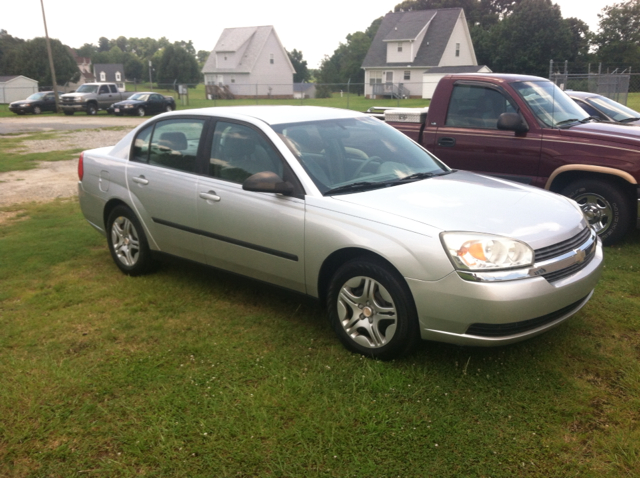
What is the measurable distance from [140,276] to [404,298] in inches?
124

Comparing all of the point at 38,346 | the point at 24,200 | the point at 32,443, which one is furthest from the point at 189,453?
the point at 24,200

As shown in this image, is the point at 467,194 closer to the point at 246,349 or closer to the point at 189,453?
the point at 246,349

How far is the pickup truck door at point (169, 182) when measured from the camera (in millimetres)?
5059

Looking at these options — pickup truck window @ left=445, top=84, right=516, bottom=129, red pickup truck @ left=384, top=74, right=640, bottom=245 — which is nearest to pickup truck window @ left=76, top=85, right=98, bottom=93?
red pickup truck @ left=384, top=74, right=640, bottom=245

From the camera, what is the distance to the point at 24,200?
997 centimetres

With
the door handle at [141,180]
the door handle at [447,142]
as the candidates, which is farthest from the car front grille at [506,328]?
the door handle at [447,142]

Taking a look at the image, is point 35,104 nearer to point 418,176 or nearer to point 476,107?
point 476,107

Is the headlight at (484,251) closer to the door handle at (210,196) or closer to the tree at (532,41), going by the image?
the door handle at (210,196)

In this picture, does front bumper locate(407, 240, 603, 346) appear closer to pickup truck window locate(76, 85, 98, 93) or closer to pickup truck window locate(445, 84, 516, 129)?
pickup truck window locate(445, 84, 516, 129)

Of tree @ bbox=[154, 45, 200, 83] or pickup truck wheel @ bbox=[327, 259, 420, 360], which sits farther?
tree @ bbox=[154, 45, 200, 83]

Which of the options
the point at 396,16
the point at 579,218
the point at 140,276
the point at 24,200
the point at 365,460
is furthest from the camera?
the point at 396,16

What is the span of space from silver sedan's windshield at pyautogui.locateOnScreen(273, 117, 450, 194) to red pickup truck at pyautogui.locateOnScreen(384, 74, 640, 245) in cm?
227

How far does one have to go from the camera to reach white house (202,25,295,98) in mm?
66688

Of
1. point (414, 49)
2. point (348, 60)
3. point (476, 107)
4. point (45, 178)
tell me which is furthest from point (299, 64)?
point (476, 107)
